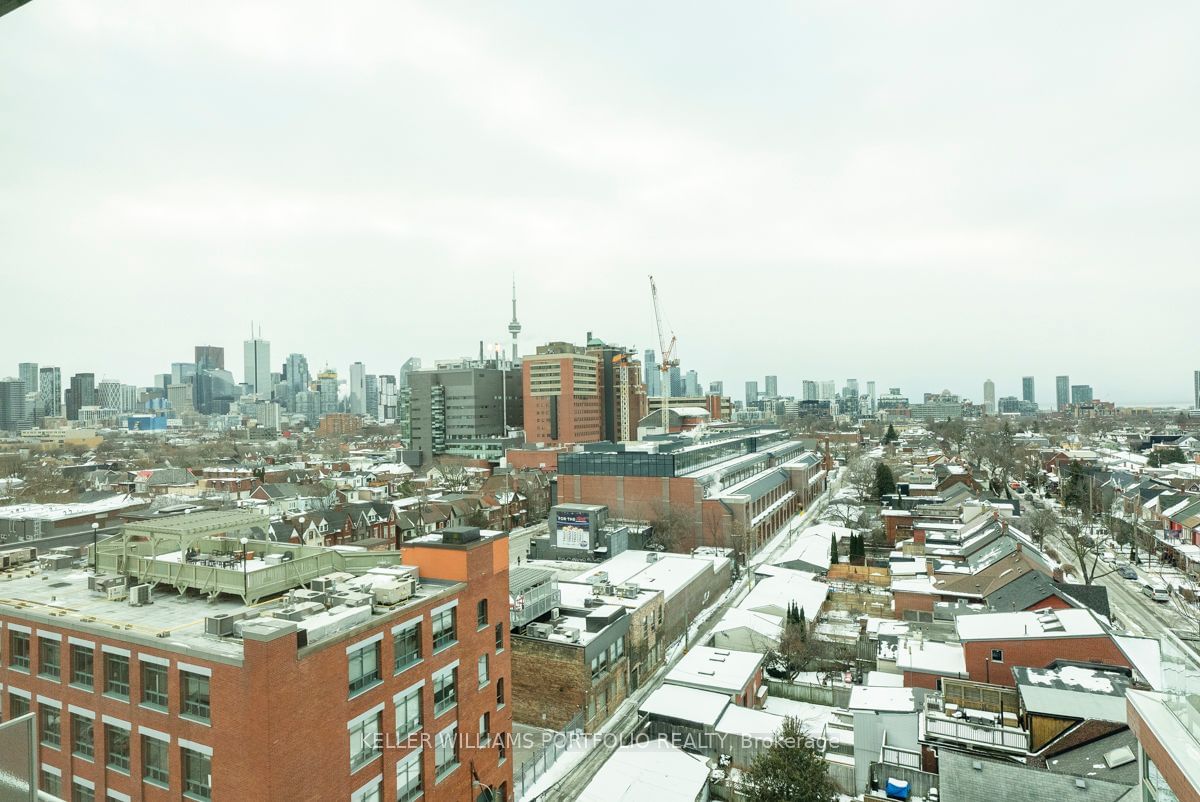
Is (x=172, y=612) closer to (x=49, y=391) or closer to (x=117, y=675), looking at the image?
(x=117, y=675)

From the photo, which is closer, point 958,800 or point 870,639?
point 958,800

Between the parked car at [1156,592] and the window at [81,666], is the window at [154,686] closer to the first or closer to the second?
the window at [81,666]

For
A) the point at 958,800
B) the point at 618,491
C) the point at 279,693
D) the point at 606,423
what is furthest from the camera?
the point at 606,423

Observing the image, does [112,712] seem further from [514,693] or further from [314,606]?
[514,693]

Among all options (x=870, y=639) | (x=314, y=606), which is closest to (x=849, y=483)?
(x=870, y=639)

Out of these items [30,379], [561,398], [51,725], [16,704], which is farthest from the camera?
[561,398]

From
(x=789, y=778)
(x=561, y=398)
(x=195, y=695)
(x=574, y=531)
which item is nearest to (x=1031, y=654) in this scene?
(x=789, y=778)

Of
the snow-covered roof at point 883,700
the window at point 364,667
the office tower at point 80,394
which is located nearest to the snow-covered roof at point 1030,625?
the snow-covered roof at point 883,700
